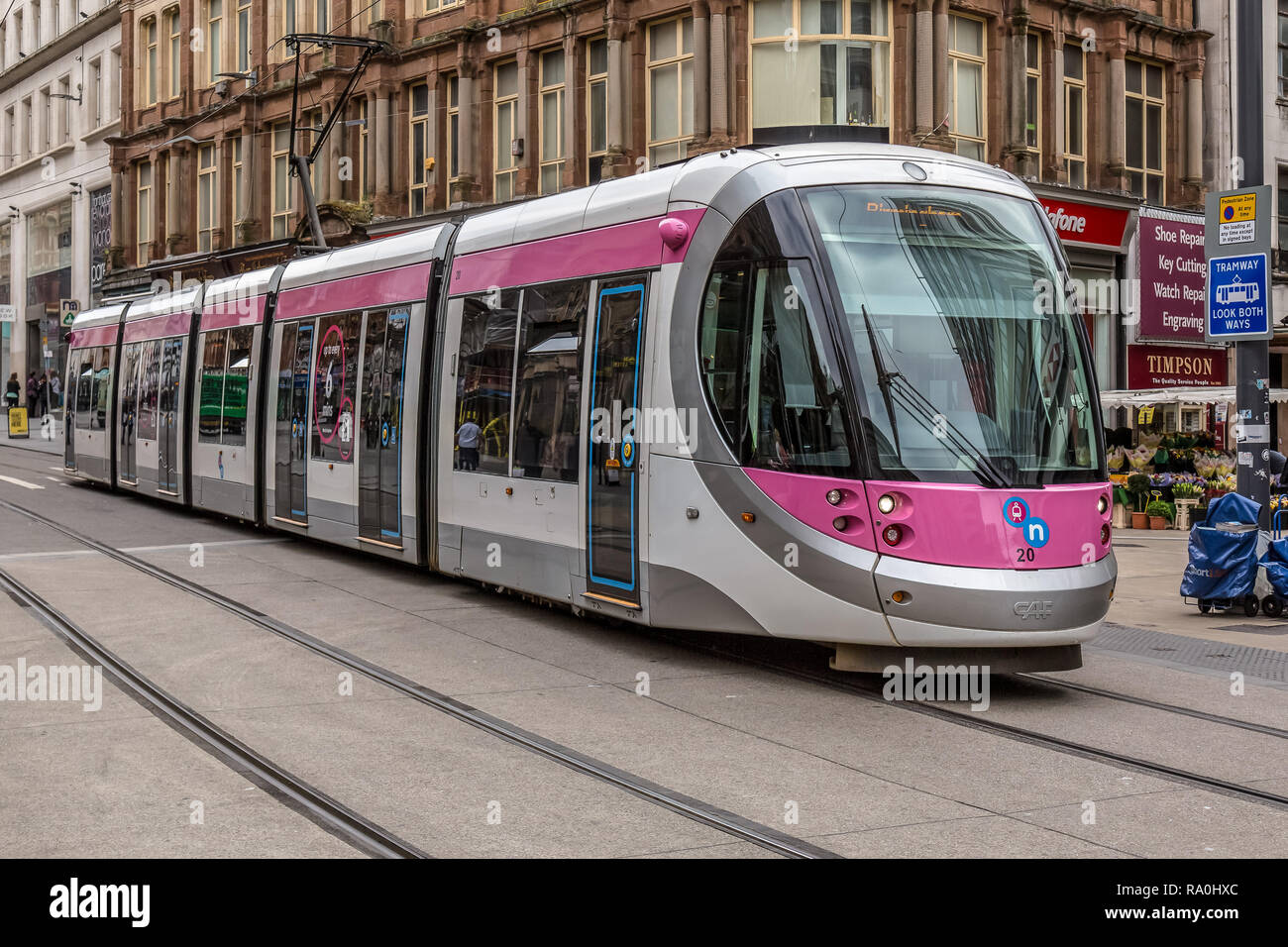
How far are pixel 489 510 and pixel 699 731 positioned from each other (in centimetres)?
462

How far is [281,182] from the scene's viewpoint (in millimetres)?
38375

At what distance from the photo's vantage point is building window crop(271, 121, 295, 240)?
37.8 meters

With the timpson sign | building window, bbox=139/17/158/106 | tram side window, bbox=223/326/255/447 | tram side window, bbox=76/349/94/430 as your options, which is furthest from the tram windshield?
building window, bbox=139/17/158/106

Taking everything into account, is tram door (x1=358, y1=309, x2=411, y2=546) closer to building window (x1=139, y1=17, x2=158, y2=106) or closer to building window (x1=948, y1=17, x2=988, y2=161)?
building window (x1=948, y1=17, x2=988, y2=161)

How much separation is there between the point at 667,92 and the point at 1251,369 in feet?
52.1

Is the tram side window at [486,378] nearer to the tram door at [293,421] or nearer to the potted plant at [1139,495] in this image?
Answer: the tram door at [293,421]

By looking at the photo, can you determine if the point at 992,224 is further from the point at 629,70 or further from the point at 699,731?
the point at 629,70

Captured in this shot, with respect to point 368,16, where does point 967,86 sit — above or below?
below

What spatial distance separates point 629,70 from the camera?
27.1 metres

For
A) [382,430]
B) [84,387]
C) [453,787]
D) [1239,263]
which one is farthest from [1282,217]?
[453,787]

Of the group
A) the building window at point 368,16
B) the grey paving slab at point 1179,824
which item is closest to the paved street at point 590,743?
the grey paving slab at point 1179,824

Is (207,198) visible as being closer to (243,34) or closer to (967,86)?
(243,34)

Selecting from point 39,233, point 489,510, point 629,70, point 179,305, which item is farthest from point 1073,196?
point 39,233

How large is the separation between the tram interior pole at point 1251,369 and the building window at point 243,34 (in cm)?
3226
